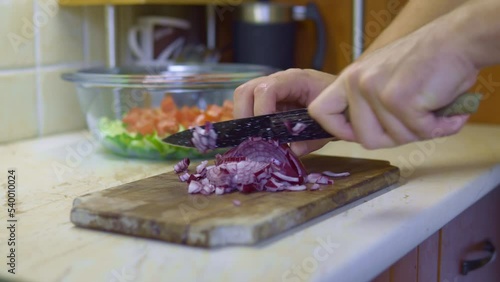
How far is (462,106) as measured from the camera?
31.4 inches

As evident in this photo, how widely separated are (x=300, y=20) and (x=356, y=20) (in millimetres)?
183

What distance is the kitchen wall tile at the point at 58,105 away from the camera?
1468mm

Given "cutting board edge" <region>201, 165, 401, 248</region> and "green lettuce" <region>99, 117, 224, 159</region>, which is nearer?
"cutting board edge" <region>201, 165, 401, 248</region>

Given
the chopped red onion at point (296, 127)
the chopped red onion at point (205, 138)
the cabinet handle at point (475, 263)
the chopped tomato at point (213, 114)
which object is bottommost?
the cabinet handle at point (475, 263)

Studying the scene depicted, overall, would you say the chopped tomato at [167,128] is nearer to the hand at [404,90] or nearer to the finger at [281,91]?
the finger at [281,91]

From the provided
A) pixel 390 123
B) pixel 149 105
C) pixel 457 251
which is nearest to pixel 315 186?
pixel 390 123

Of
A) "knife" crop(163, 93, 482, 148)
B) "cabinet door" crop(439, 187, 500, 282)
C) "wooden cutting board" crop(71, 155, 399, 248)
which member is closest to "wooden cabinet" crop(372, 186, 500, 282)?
"cabinet door" crop(439, 187, 500, 282)

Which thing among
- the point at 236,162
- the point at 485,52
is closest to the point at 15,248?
the point at 236,162

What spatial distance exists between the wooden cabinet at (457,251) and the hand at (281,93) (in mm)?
221

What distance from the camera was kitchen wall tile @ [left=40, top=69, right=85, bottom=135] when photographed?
147 cm

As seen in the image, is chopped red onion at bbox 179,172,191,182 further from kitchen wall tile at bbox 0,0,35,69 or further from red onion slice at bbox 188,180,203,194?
kitchen wall tile at bbox 0,0,35,69

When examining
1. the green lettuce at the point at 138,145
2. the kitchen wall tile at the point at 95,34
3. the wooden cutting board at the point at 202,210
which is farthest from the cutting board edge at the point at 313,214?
the kitchen wall tile at the point at 95,34

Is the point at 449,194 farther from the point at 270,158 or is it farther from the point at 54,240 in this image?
the point at 54,240

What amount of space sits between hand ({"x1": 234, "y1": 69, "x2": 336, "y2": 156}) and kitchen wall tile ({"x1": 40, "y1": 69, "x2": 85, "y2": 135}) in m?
0.54
